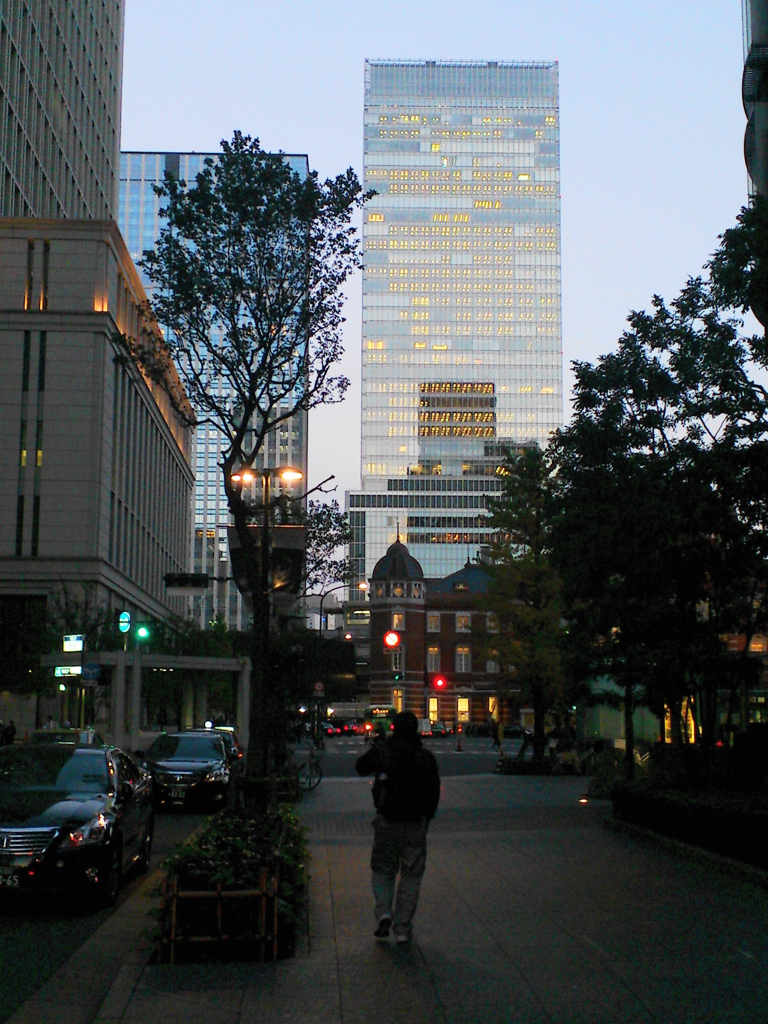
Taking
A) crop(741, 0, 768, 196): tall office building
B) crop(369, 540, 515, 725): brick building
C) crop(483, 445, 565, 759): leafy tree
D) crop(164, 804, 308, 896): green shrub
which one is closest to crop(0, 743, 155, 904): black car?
crop(164, 804, 308, 896): green shrub

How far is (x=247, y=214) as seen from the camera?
2120cm

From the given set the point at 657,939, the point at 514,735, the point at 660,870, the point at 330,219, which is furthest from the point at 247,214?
the point at 514,735

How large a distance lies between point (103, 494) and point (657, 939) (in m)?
52.8

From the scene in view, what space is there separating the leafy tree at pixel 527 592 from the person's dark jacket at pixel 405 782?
34.1 meters

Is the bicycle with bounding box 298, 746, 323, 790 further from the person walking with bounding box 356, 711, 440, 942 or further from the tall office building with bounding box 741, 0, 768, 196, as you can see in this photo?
the person walking with bounding box 356, 711, 440, 942

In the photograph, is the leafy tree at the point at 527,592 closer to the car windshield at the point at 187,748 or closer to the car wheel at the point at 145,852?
the car windshield at the point at 187,748

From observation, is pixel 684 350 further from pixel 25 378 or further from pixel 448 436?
pixel 448 436

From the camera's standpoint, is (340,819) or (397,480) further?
(397,480)

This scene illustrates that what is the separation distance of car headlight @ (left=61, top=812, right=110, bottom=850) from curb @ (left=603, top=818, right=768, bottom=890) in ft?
21.8

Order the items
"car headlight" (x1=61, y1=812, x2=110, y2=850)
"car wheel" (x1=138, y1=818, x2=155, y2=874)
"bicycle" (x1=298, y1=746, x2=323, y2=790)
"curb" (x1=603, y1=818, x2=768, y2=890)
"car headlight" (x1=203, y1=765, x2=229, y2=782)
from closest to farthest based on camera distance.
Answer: "car headlight" (x1=61, y1=812, x2=110, y2=850) < "curb" (x1=603, y1=818, x2=768, y2=890) < "car wheel" (x1=138, y1=818, x2=155, y2=874) < "car headlight" (x1=203, y1=765, x2=229, y2=782) < "bicycle" (x1=298, y1=746, x2=323, y2=790)

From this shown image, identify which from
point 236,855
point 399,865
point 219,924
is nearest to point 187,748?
point 236,855

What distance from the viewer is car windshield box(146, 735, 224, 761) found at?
86.8 ft

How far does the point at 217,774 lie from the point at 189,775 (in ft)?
2.01

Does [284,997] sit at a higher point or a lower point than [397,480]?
lower
